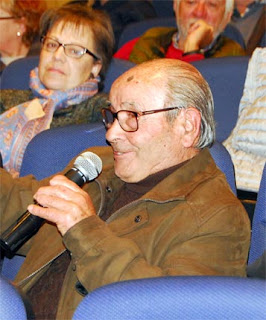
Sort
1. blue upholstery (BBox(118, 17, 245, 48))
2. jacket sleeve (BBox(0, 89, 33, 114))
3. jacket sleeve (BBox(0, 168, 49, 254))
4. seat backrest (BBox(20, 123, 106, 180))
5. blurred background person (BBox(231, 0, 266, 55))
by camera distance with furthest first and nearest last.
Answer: blurred background person (BBox(231, 0, 266, 55)), blue upholstery (BBox(118, 17, 245, 48)), jacket sleeve (BBox(0, 89, 33, 114)), seat backrest (BBox(20, 123, 106, 180)), jacket sleeve (BBox(0, 168, 49, 254))

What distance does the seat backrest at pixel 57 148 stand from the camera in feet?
6.80

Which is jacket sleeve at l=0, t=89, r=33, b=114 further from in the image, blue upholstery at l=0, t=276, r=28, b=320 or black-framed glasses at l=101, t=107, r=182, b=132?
blue upholstery at l=0, t=276, r=28, b=320

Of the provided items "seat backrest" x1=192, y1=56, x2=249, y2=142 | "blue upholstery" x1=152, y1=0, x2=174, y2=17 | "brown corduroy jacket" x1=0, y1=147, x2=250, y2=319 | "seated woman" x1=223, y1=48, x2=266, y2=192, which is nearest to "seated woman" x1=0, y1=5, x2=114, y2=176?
"seat backrest" x1=192, y1=56, x2=249, y2=142

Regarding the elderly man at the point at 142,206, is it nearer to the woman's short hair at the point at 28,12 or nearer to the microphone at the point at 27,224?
the microphone at the point at 27,224

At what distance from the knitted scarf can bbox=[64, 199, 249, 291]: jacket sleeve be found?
3.15 feet

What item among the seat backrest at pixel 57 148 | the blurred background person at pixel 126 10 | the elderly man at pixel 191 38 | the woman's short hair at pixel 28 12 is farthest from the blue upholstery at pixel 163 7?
the seat backrest at pixel 57 148

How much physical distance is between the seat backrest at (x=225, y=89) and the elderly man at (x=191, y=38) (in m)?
0.61

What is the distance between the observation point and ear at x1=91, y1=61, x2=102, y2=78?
2.66 m

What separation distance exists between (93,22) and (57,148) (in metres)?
0.71

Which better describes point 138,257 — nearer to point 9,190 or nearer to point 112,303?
point 112,303

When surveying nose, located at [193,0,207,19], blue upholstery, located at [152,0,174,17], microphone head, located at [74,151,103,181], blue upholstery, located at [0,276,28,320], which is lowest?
blue upholstery, located at [152,0,174,17]

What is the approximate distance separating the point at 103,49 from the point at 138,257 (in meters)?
1.28

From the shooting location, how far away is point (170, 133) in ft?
5.97

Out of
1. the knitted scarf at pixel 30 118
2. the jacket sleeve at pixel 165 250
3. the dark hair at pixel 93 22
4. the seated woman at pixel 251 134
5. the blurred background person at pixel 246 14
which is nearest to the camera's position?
the jacket sleeve at pixel 165 250
